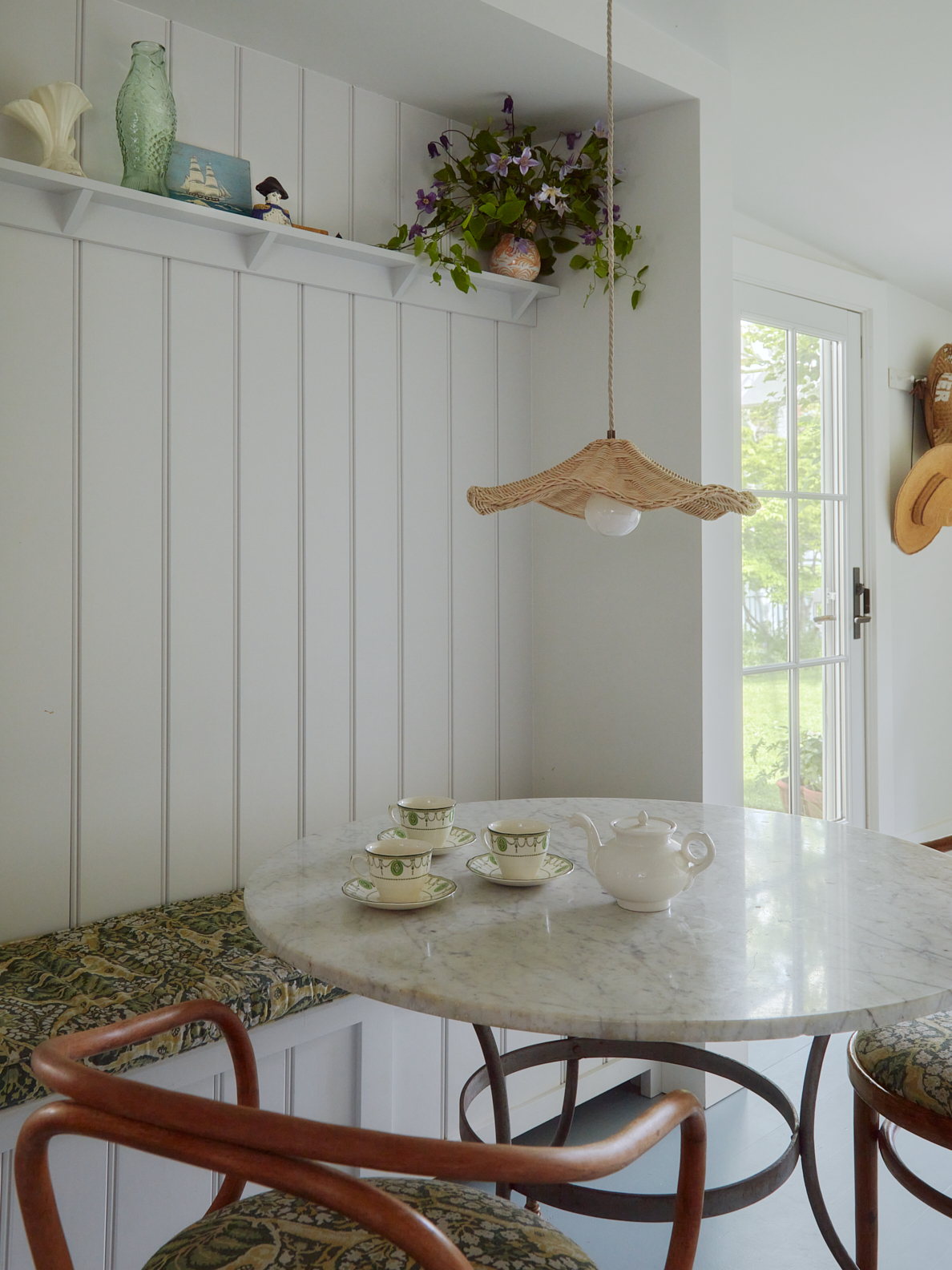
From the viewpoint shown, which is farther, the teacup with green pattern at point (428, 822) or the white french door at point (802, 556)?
the white french door at point (802, 556)

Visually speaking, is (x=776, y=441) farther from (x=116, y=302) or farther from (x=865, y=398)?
(x=116, y=302)

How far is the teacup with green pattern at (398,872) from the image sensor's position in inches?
51.1

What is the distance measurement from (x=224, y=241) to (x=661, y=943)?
5.62 feet

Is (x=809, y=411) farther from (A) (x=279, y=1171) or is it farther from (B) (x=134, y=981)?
(A) (x=279, y=1171)

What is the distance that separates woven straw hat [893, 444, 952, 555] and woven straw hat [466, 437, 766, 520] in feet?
8.79

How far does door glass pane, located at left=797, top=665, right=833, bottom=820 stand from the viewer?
3.50m

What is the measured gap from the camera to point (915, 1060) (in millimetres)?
1424

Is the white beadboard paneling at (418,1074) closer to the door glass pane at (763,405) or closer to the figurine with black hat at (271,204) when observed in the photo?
the figurine with black hat at (271,204)

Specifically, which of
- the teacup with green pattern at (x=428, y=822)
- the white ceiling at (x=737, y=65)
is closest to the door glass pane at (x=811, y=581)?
the white ceiling at (x=737, y=65)

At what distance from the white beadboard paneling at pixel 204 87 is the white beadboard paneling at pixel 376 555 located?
465 mm

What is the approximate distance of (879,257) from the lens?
147 inches

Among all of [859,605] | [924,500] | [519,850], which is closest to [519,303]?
[519,850]

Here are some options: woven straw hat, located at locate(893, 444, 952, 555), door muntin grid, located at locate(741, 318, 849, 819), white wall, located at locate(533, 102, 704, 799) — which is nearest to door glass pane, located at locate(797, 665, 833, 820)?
door muntin grid, located at locate(741, 318, 849, 819)

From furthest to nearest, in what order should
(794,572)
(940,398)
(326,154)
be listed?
(940,398)
(794,572)
(326,154)
